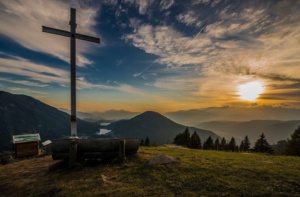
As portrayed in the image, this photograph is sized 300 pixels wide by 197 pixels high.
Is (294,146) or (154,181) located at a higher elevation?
(154,181)

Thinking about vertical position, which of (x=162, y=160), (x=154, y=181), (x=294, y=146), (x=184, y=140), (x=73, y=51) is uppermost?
(x=73, y=51)

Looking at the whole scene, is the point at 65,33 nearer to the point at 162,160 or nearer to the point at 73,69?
the point at 73,69

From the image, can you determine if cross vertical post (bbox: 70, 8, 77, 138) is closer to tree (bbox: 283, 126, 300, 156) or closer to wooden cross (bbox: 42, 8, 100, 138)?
wooden cross (bbox: 42, 8, 100, 138)

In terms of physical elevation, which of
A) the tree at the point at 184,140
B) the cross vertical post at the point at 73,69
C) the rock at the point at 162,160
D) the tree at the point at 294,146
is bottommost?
the tree at the point at 184,140

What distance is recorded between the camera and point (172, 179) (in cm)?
926

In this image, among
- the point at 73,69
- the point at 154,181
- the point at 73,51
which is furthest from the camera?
the point at 73,51

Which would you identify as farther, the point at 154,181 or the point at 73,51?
the point at 73,51

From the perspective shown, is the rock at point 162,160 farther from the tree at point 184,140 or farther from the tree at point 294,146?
the tree at point 184,140

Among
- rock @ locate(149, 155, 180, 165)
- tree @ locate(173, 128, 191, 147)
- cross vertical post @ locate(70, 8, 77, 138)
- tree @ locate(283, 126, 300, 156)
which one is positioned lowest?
tree @ locate(173, 128, 191, 147)

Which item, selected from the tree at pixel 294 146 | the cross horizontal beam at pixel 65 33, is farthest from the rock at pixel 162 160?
the tree at pixel 294 146

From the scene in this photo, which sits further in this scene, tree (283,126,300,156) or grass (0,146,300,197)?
tree (283,126,300,156)

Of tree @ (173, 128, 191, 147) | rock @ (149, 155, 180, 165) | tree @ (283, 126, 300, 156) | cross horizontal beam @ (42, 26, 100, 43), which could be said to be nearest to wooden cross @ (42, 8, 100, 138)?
cross horizontal beam @ (42, 26, 100, 43)

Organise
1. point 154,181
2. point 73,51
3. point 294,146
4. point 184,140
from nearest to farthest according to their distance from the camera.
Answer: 1. point 154,181
2. point 73,51
3. point 294,146
4. point 184,140

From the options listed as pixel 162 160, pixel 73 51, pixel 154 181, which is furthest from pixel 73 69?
pixel 154 181
